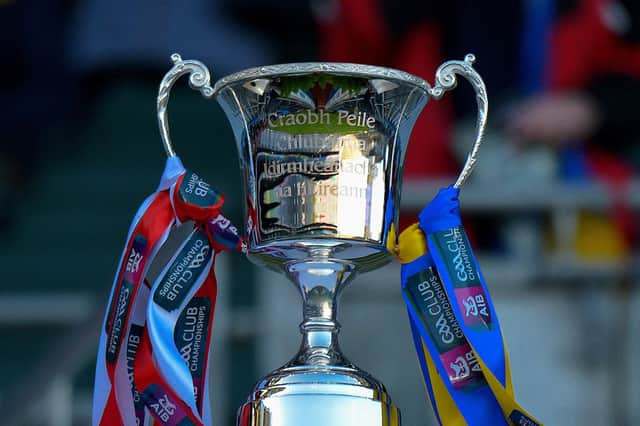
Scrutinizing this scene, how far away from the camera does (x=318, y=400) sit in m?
1.21

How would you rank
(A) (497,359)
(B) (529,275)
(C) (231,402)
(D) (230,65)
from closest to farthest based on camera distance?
(A) (497,359) → (B) (529,275) → (C) (231,402) → (D) (230,65)

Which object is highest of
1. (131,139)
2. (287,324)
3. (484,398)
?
(131,139)

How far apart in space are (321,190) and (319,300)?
109 mm

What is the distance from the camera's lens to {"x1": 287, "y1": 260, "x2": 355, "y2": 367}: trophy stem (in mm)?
1263

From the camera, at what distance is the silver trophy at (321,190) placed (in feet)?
4.02

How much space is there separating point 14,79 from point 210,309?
11.0 ft

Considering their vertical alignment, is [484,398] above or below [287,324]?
below

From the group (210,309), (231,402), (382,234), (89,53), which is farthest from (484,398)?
(89,53)

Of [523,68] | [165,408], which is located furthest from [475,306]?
[523,68]

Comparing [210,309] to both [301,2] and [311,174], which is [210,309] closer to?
[311,174]

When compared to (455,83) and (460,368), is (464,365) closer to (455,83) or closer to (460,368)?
(460,368)

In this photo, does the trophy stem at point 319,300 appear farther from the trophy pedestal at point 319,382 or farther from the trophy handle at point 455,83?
the trophy handle at point 455,83

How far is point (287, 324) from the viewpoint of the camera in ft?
9.46

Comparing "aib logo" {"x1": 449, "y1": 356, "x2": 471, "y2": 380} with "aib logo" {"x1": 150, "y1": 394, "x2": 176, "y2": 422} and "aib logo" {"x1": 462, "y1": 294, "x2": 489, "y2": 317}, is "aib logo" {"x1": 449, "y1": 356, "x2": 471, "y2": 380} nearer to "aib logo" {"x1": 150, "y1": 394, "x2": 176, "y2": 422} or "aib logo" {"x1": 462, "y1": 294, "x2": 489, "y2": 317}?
"aib logo" {"x1": 462, "y1": 294, "x2": 489, "y2": 317}
